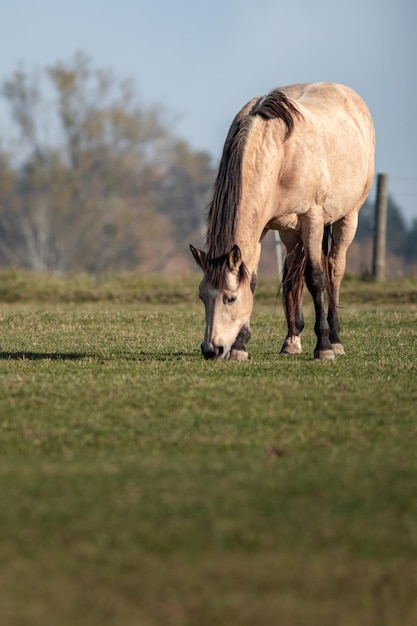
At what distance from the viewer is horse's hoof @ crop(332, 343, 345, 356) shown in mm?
11812

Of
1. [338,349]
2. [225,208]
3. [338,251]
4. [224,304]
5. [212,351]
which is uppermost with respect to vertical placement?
[225,208]

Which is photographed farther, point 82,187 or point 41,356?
point 82,187

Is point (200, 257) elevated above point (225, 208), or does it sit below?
below

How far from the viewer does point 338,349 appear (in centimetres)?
1191

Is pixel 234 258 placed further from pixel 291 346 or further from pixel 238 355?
pixel 291 346

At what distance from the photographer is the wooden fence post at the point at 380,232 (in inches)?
941

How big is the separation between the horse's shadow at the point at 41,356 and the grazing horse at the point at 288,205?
152 cm

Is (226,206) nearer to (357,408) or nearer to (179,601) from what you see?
(357,408)

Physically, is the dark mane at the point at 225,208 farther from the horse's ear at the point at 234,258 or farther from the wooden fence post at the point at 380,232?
the wooden fence post at the point at 380,232

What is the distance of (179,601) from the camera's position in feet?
13.0

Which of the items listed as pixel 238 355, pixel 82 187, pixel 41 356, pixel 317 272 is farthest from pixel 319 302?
pixel 82 187

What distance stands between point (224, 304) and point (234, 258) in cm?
42

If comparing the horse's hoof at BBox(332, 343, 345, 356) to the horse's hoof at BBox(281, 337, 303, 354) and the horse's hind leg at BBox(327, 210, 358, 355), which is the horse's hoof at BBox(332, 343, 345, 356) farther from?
the horse's hind leg at BBox(327, 210, 358, 355)

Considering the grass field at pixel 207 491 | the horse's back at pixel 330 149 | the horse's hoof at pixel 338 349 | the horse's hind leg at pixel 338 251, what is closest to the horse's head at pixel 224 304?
the grass field at pixel 207 491
